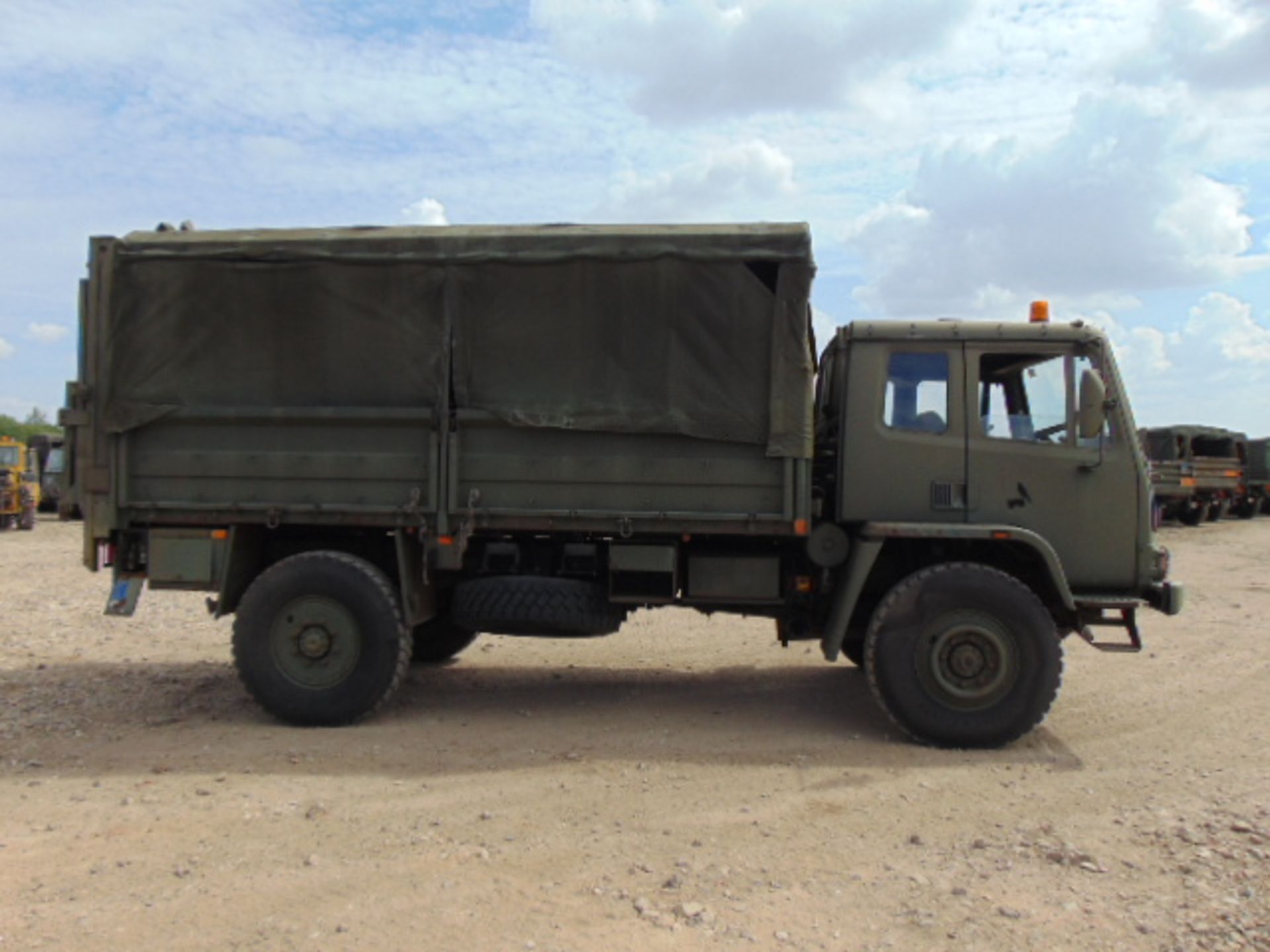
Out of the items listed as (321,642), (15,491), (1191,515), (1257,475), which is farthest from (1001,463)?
(1257,475)

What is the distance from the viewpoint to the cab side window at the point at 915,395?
21.8 ft

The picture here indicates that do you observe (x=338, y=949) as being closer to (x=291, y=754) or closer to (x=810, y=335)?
(x=291, y=754)

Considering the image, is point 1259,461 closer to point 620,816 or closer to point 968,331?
point 968,331

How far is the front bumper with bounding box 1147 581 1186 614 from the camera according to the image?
6.46 metres

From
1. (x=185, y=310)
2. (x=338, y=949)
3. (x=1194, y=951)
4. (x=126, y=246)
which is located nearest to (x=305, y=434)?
(x=185, y=310)

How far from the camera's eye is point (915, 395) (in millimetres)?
6676

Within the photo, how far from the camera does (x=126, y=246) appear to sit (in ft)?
22.0

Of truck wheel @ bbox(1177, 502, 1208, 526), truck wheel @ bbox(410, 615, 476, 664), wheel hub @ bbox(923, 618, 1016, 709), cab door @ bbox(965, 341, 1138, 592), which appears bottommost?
truck wheel @ bbox(410, 615, 476, 664)

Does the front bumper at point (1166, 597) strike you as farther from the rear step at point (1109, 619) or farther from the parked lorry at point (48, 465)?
the parked lorry at point (48, 465)

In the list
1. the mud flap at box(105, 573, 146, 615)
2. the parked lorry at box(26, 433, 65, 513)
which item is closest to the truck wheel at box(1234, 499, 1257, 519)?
the mud flap at box(105, 573, 146, 615)

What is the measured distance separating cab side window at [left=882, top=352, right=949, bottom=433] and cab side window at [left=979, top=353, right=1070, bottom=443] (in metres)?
0.27

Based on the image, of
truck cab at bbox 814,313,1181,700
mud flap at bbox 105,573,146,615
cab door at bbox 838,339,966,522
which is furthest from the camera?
mud flap at bbox 105,573,146,615

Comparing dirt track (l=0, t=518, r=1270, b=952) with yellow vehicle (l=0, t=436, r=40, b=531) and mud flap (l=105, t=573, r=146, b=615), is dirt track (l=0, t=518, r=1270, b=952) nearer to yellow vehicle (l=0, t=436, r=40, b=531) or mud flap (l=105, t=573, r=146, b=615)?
mud flap (l=105, t=573, r=146, b=615)

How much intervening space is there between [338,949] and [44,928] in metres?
1.09
